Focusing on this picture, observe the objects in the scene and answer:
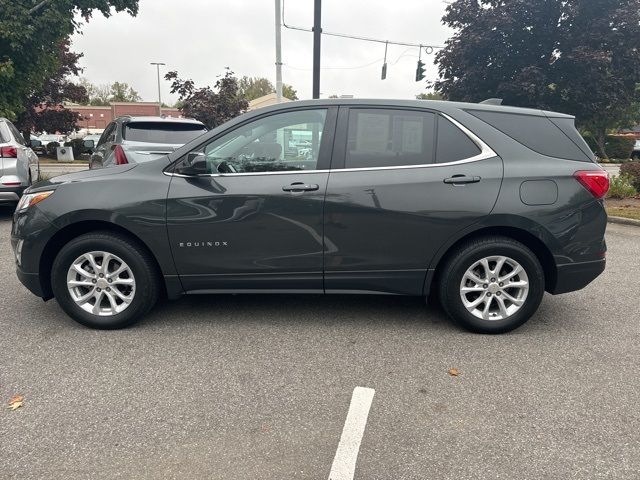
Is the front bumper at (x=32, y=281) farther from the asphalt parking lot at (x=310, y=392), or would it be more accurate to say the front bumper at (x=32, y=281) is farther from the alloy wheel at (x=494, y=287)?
the alloy wheel at (x=494, y=287)

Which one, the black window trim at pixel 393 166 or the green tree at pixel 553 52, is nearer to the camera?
the black window trim at pixel 393 166

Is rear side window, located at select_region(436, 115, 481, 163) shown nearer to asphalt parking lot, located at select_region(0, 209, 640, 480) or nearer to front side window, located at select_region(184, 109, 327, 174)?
front side window, located at select_region(184, 109, 327, 174)

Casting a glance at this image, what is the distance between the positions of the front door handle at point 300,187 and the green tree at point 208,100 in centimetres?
1370

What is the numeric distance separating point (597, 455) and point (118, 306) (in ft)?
10.7

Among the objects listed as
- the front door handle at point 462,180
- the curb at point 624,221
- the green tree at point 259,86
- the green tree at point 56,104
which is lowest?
the curb at point 624,221

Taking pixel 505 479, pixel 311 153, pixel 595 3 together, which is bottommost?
pixel 505 479

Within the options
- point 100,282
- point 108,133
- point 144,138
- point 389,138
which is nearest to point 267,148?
point 389,138

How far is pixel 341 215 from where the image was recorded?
11.9 ft

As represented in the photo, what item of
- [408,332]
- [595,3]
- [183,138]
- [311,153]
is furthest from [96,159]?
[595,3]

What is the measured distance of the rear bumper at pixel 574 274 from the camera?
12.2 feet

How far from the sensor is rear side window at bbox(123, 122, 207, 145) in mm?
7784

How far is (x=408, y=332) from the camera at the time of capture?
12.6 feet

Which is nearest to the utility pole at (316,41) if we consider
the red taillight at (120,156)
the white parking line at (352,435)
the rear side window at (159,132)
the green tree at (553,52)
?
the green tree at (553,52)

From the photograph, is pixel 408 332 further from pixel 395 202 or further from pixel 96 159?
pixel 96 159
